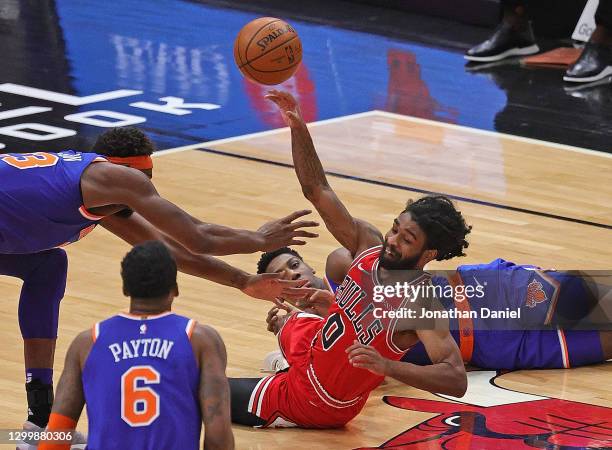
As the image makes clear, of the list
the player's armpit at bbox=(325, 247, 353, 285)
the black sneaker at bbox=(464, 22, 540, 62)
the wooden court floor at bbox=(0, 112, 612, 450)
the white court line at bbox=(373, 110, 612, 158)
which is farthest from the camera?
the black sneaker at bbox=(464, 22, 540, 62)

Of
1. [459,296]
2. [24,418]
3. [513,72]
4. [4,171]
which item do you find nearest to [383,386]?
[459,296]

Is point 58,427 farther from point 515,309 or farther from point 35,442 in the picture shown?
point 515,309

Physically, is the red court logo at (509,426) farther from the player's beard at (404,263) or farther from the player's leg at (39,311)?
the player's leg at (39,311)

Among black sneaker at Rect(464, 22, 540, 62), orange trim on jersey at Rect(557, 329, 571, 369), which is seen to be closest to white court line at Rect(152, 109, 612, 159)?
black sneaker at Rect(464, 22, 540, 62)

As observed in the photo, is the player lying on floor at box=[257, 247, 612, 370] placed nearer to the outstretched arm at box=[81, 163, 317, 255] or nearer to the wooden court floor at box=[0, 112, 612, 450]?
the wooden court floor at box=[0, 112, 612, 450]

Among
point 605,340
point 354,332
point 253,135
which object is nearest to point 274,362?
point 354,332

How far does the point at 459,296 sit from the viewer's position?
7992 mm

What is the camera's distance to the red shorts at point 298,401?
7.00m

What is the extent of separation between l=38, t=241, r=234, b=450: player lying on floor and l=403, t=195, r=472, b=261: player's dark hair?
1.80 meters

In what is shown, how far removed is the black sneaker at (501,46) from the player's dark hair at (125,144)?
10004mm

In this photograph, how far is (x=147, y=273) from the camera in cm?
505

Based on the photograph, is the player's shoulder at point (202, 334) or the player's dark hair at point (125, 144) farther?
the player's dark hair at point (125, 144)

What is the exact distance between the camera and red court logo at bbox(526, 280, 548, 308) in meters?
8.07

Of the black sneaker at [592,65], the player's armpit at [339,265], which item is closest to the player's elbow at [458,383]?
the player's armpit at [339,265]
